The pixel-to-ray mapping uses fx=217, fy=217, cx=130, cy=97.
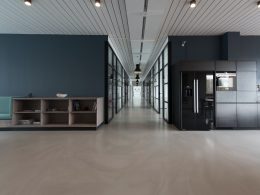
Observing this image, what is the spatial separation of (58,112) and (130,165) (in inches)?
173

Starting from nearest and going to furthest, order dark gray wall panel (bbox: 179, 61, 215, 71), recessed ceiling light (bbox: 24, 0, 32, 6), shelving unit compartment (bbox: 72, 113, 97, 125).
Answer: recessed ceiling light (bbox: 24, 0, 32, 6)
dark gray wall panel (bbox: 179, 61, 215, 71)
shelving unit compartment (bbox: 72, 113, 97, 125)

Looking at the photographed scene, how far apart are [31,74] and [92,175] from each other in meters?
6.07

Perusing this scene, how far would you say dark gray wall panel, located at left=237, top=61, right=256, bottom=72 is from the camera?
728cm

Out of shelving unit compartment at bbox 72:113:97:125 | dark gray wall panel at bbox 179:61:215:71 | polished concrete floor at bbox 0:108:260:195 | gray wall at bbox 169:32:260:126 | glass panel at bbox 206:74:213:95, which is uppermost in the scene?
gray wall at bbox 169:32:260:126

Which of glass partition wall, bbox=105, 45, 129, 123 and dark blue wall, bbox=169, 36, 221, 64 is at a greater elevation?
dark blue wall, bbox=169, 36, 221, 64

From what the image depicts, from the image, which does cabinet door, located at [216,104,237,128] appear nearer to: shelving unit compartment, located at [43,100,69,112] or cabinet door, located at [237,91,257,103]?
cabinet door, located at [237,91,257,103]

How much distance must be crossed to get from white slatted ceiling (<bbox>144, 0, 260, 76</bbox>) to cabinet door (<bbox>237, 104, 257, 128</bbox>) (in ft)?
8.73

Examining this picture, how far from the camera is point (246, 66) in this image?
7293 mm

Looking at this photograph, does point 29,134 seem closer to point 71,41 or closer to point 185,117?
point 71,41

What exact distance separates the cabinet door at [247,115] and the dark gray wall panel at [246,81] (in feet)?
1.87

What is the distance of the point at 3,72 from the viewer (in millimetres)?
8039

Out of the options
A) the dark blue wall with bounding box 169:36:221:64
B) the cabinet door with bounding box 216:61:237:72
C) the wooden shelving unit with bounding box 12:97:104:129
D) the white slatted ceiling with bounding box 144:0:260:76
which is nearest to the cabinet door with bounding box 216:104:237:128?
the cabinet door with bounding box 216:61:237:72

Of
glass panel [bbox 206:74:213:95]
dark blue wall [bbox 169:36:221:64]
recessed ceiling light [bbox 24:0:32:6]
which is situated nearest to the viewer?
recessed ceiling light [bbox 24:0:32:6]

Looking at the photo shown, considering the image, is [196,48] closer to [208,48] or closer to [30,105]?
[208,48]
